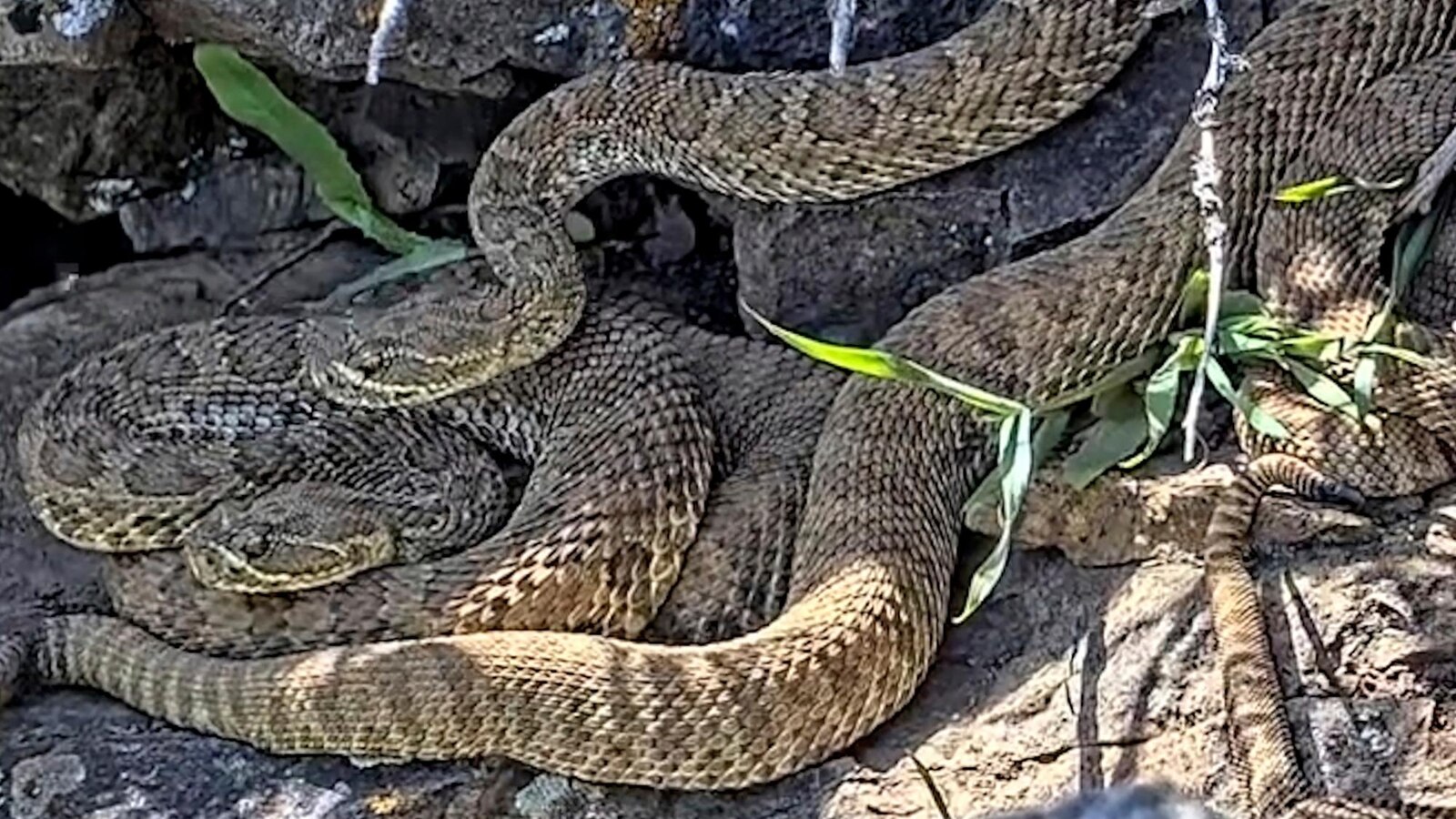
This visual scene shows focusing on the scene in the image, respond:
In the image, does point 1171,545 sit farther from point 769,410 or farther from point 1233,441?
point 769,410

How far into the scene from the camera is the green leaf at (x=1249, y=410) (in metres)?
4.46

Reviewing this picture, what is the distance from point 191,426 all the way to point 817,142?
1.75 meters

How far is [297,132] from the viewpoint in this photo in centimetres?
576

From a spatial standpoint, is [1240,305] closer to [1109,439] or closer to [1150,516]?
[1109,439]

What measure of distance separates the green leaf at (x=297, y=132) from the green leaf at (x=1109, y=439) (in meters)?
1.95

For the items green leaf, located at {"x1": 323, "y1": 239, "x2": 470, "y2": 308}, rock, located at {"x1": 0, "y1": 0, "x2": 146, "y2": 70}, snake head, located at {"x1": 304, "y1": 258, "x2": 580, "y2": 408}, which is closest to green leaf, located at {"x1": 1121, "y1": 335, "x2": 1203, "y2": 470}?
snake head, located at {"x1": 304, "y1": 258, "x2": 580, "y2": 408}

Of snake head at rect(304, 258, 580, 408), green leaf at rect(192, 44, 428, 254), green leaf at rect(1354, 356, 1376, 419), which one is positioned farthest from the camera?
green leaf at rect(192, 44, 428, 254)

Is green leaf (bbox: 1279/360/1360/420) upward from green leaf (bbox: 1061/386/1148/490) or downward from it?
upward

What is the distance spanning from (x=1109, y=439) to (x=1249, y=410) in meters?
0.33

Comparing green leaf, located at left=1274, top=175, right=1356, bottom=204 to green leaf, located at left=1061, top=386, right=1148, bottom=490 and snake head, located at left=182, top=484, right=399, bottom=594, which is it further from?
snake head, located at left=182, top=484, right=399, bottom=594

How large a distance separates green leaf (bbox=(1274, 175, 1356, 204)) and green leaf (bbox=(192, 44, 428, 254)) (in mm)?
2277

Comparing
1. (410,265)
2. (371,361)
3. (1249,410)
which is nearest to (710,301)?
→ (410,265)

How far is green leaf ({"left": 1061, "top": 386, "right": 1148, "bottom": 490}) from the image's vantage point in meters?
4.66

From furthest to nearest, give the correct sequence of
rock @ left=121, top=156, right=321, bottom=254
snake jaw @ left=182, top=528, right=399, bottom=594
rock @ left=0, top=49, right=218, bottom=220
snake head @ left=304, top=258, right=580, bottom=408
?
rock @ left=121, top=156, right=321, bottom=254 → rock @ left=0, top=49, right=218, bottom=220 → snake head @ left=304, top=258, right=580, bottom=408 → snake jaw @ left=182, top=528, right=399, bottom=594
